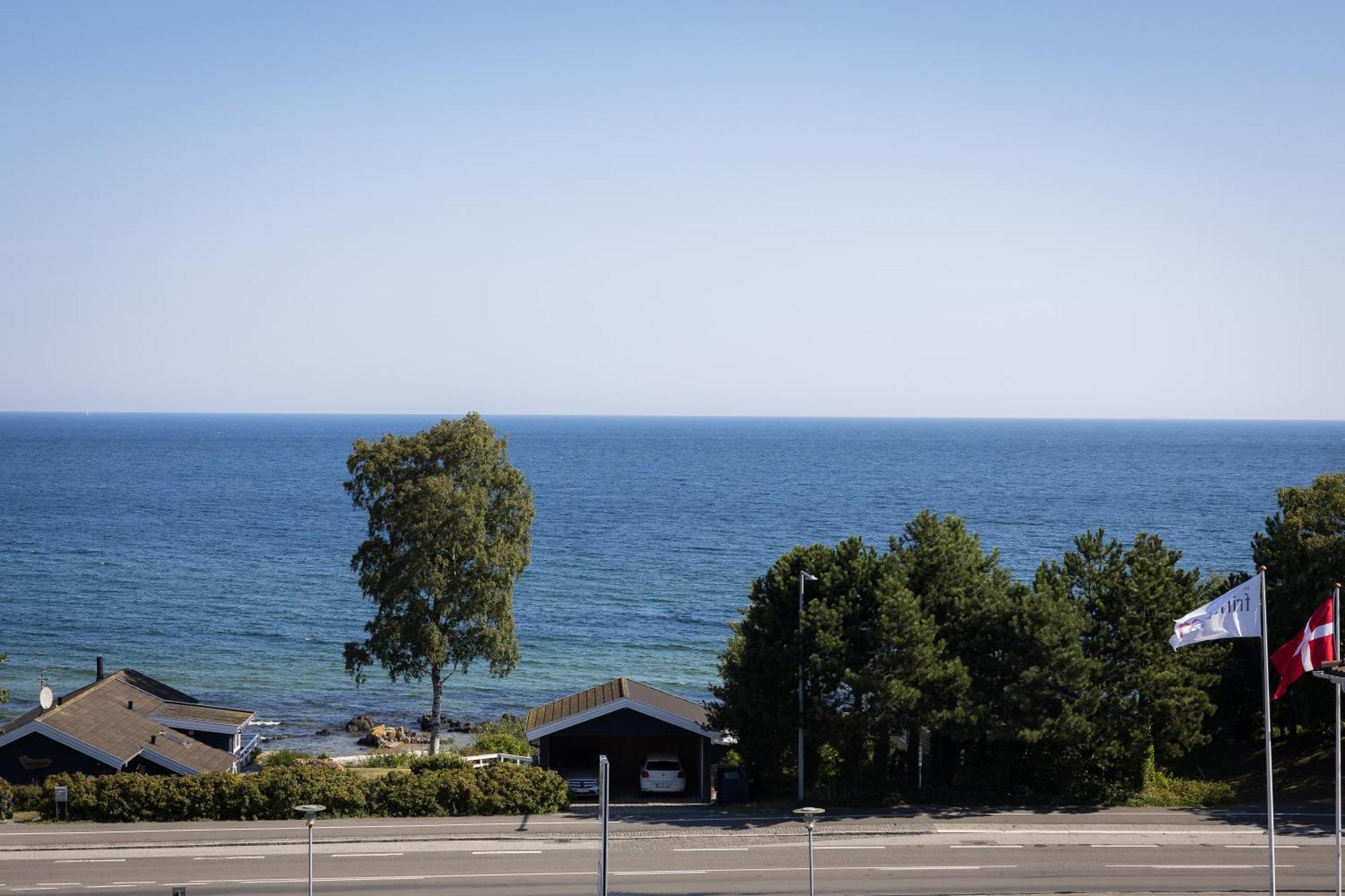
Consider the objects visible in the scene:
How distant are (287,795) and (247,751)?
13.4 m

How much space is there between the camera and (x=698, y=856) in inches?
1174

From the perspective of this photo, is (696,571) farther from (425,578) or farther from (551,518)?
(425,578)

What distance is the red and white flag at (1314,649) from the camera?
72.8ft

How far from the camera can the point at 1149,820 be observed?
33375 millimetres

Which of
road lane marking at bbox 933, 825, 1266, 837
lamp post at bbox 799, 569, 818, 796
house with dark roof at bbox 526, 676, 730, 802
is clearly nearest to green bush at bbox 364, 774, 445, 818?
house with dark roof at bbox 526, 676, 730, 802

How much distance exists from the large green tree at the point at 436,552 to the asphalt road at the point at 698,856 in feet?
37.7

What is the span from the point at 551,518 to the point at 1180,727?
105 m

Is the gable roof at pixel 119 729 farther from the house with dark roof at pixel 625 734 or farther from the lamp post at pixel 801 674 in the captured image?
the lamp post at pixel 801 674

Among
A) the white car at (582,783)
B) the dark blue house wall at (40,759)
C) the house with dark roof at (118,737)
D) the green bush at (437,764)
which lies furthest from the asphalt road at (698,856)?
the house with dark roof at (118,737)

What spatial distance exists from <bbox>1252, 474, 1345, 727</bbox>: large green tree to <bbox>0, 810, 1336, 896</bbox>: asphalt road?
617 cm

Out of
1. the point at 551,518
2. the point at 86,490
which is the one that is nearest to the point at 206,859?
the point at 551,518

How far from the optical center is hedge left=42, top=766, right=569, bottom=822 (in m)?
33.5

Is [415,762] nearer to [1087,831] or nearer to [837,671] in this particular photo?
[837,671]

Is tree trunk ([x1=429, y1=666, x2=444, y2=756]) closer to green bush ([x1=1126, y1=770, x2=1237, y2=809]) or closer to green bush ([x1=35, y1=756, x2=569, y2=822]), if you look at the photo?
green bush ([x1=35, y1=756, x2=569, y2=822])
